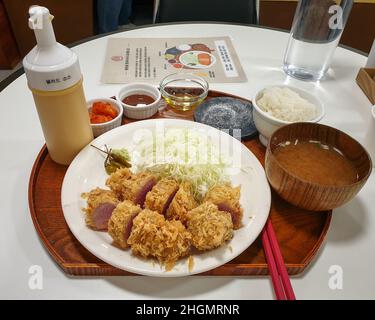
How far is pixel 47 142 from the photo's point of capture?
3.84 feet

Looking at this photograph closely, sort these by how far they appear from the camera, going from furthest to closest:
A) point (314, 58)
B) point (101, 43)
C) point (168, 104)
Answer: point (101, 43), point (314, 58), point (168, 104)

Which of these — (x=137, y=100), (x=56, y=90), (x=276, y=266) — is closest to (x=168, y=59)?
(x=137, y=100)

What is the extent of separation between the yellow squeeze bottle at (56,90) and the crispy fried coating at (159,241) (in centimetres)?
44

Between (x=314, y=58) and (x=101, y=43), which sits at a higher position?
(x=314, y=58)

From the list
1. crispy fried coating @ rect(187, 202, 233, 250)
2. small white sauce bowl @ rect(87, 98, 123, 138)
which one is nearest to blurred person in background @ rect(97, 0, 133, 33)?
small white sauce bowl @ rect(87, 98, 123, 138)

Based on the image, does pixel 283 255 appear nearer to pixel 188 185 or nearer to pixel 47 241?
pixel 188 185

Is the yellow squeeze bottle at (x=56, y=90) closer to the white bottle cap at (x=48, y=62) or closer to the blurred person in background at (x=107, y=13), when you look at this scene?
the white bottle cap at (x=48, y=62)

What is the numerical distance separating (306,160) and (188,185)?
40cm

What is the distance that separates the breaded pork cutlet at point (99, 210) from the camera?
0.96m

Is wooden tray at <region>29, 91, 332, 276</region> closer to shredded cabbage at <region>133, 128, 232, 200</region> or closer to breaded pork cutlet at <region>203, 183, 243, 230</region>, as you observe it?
breaded pork cutlet at <region>203, 183, 243, 230</region>

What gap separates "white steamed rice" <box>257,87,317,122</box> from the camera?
1.25m

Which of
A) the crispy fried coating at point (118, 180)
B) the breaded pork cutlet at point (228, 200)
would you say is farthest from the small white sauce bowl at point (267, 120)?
the crispy fried coating at point (118, 180)

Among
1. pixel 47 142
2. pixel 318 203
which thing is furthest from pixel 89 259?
pixel 318 203

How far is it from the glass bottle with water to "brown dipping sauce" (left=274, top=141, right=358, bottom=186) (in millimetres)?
809
